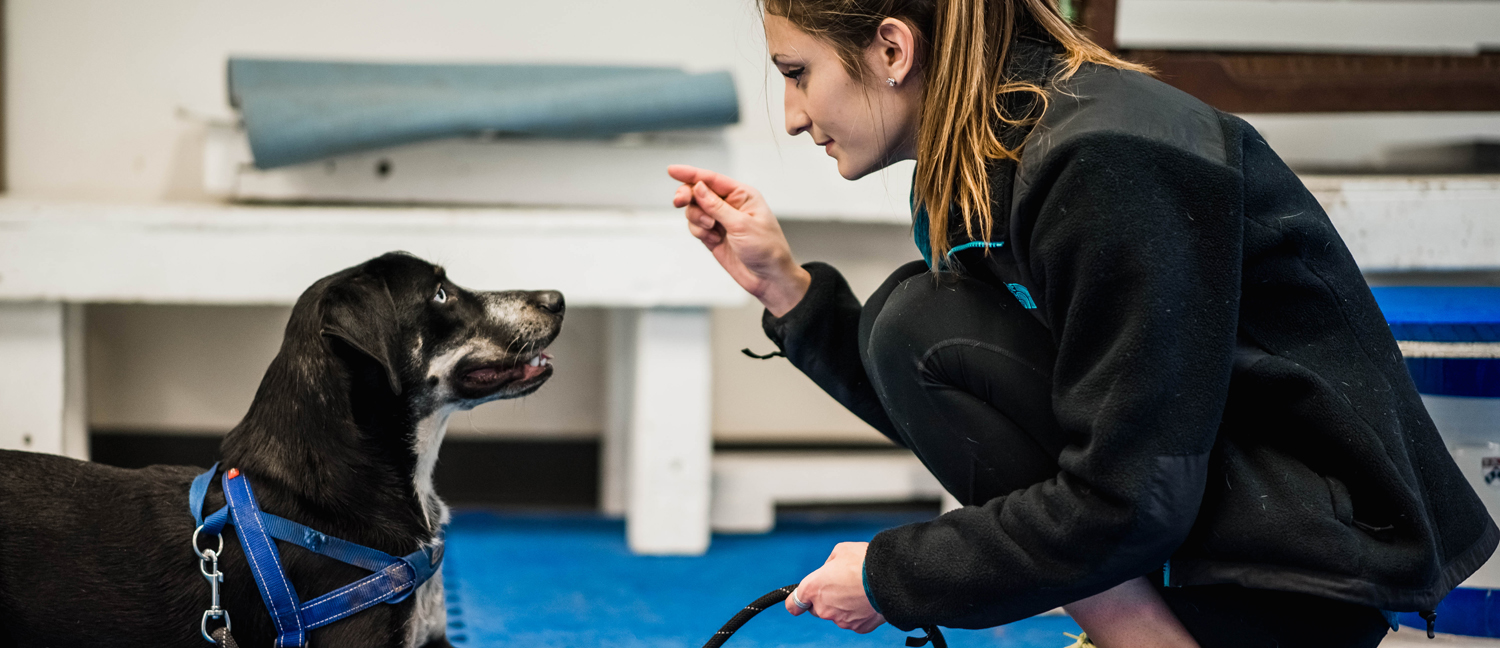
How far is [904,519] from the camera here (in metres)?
2.64

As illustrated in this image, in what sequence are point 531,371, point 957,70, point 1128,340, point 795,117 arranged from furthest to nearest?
point 531,371 < point 795,117 < point 957,70 < point 1128,340

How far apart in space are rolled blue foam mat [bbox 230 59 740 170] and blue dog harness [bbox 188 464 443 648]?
0.94m

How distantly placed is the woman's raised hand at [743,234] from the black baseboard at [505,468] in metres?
1.40

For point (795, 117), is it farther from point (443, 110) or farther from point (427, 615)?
point (443, 110)

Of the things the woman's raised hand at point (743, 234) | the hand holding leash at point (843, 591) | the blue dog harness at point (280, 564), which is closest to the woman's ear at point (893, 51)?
the woman's raised hand at point (743, 234)

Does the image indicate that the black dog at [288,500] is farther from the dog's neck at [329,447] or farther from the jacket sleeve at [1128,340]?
the jacket sleeve at [1128,340]

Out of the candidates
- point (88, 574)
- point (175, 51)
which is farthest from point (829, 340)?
point (175, 51)

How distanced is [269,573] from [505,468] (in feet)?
4.96

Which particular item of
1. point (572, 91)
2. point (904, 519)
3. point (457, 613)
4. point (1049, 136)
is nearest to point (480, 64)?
point (572, 91)

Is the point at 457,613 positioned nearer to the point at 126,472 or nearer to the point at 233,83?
the point at 126,472

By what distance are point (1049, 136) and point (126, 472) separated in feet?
3.85

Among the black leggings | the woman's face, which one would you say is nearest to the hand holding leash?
the black leggings

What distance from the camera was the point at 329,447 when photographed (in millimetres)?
1343

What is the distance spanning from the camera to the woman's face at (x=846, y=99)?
115 cm
